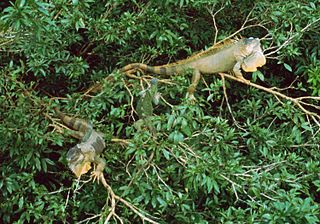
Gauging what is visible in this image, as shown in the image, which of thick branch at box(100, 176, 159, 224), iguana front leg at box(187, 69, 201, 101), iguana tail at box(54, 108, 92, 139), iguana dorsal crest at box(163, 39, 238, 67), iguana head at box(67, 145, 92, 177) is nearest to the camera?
thick branch at box(100, 176, 159, 224)

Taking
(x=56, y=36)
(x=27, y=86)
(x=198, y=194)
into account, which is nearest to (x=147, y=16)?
(x=56, y=36)

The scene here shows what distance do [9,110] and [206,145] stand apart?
2.92 feet

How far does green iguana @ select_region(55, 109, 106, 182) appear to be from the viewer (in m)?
2.63

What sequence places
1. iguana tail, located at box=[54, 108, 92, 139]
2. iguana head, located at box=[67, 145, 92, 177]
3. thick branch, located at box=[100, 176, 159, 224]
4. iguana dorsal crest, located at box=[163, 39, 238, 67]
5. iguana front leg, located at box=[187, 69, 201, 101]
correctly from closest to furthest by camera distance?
1. thick branch, located at box=[100, 176, 159, 224]
2. iguana head, located at box=[67, 145, 92, 177]
3. iguana tail, located at box=[54, 108, 92, 139]
4. iguana front leg, located at box=[187, 69, 201, 101]
5. iguana dorsal crest, located at box=[163, 39, 238, 67]

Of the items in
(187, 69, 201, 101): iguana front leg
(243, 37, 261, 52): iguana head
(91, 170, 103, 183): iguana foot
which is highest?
(243, 37, 261, 52): iguana head

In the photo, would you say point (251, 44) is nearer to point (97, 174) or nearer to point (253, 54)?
point (253, 54)

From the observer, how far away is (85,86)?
326 cm

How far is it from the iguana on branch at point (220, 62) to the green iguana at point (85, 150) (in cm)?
39

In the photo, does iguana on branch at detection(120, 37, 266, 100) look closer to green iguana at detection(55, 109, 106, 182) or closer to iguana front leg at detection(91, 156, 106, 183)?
green iguana at detection(55, 109, 106, 182)

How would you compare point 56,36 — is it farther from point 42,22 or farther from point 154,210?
point 154,210

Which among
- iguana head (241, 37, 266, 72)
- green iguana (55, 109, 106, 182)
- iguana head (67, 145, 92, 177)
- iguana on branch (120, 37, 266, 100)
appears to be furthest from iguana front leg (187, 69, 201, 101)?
iguana head (67, 145, 92, 177)

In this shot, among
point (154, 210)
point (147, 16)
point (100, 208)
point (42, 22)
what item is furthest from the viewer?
point (147, 16)

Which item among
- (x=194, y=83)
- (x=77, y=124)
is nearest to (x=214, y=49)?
(x=194, y=83)

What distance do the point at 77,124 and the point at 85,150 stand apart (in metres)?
0.23
